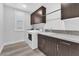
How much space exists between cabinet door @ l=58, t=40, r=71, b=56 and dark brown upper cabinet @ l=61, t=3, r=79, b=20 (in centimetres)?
67

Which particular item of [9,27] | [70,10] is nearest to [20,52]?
[9,27]

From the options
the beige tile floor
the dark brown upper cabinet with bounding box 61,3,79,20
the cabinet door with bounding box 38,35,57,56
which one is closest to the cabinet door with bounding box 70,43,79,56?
the cabinet door with bounding box 38,35,57,56

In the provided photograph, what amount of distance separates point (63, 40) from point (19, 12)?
157 inches

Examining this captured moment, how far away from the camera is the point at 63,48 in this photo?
1484 millimetres

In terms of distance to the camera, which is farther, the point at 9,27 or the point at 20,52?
the point at 9,27

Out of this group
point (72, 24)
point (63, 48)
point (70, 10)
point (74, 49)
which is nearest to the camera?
point (74, 49)

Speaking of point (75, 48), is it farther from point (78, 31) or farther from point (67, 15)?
point (67, 15)

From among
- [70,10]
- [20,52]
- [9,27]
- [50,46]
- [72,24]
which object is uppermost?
[70,10]

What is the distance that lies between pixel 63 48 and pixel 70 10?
3.03 ft

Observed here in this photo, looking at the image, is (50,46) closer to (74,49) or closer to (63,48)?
(63,48)

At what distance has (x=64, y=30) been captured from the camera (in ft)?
7.41

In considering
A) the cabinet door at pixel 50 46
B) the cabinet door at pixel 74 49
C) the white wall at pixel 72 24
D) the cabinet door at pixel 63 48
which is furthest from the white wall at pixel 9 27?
the cabinet door at pixel 74 49

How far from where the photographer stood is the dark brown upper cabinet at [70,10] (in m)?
1.57

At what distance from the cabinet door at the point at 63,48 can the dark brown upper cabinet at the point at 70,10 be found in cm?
67
